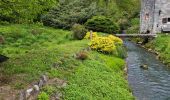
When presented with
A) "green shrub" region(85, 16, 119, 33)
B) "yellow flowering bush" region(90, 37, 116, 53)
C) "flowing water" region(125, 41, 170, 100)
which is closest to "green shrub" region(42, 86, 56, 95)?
"flowing water" region(125, 41, 170, 100)

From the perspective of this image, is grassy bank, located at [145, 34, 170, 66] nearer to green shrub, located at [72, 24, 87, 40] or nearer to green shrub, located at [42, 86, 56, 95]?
green shrub, located at [72, 24, 87, 40]

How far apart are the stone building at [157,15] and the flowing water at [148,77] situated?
14536 millimetres

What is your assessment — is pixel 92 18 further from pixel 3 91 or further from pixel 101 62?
pixel 3 91

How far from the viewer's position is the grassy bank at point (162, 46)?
51.4 metres

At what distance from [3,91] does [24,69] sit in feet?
15.7

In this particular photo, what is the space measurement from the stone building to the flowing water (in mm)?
14536

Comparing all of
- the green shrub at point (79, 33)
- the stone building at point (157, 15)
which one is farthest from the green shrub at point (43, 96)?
the stone building at point (157, 15)

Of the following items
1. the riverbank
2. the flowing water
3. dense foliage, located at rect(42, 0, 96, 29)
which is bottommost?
the flowing water

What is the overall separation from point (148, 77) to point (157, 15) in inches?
1246

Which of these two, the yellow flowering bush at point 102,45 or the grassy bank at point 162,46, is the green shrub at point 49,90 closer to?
the yellow flowering bush at point 102,45

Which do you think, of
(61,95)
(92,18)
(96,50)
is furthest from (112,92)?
(92,18)

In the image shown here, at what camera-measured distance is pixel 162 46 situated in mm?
57594

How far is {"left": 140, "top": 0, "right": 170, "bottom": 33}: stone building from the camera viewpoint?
230 ft

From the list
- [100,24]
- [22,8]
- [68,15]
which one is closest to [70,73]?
[22,8]
